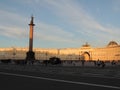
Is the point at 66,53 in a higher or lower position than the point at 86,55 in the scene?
higher

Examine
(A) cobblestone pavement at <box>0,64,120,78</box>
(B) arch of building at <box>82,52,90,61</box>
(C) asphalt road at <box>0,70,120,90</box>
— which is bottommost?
(C) asphalt road at <box>0,70,120,90</box>

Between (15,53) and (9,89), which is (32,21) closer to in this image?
(15,53)

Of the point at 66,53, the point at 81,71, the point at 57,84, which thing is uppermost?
the point at 66,53

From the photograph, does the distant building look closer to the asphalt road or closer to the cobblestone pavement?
the cobblestone pavement

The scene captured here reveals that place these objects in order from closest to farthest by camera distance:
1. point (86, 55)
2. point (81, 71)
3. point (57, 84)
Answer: point (57, 84) < point (81, 71) < point (86, 55)

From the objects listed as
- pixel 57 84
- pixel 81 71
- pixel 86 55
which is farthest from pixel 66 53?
pixel 57 84

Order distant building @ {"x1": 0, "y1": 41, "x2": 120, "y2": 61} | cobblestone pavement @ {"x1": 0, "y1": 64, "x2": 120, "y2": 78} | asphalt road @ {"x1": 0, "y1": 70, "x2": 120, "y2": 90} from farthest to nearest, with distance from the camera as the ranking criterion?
distant building @ {"x1": 0, "y1": 41, "x2": 120, "y2": 61} < cobblestone pavement @ {"x1": 0, "y1": 64, "x2": 120, "y2": 78} < asphalt road @ {"x1": 0, "y1": 70, "x2": 120, "y2": 90}

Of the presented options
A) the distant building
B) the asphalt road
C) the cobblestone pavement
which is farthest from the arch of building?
the asphalt road

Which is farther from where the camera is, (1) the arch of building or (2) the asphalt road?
(1) the arch of building

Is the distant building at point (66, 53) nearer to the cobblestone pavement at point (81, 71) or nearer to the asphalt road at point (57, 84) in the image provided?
the cobblestone pavement at point (81, 71)

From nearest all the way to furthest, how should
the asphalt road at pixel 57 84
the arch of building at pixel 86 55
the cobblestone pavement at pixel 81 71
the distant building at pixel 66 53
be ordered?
the asphalt road at pixel 57 84 < the cobblestone pavement at pixel 81 71 < the distant building at pixel 66 53 < the arch of building at pixel 86 55

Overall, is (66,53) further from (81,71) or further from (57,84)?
(57,84)

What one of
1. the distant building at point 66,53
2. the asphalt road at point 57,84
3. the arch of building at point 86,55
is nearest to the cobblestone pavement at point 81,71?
the asphalt road at point 57,84

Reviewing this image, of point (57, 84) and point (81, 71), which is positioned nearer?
point (57, 84)
